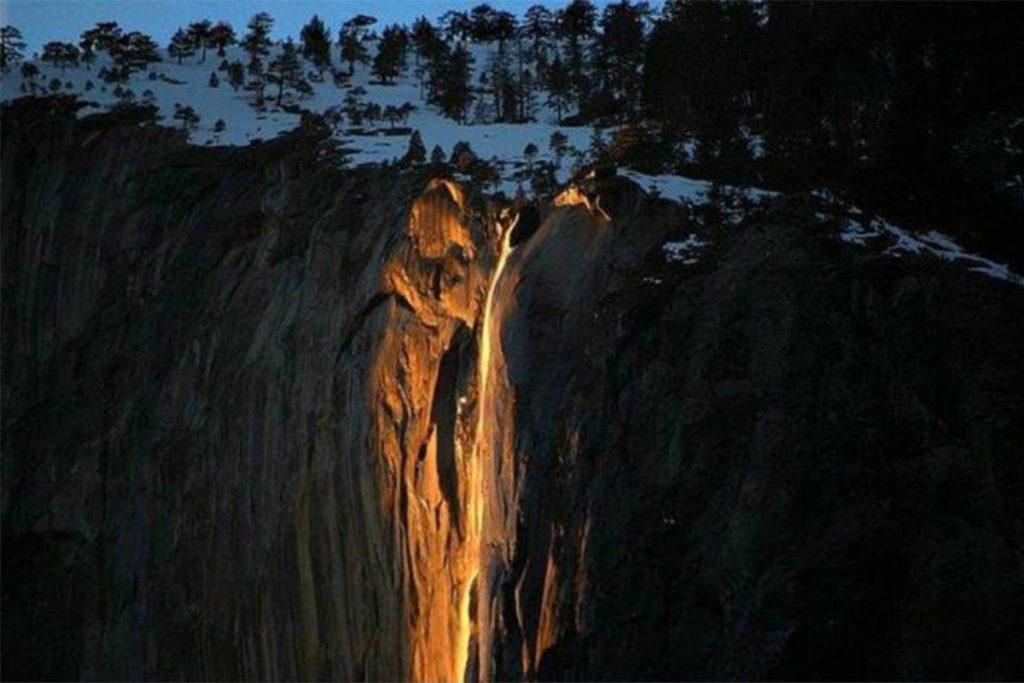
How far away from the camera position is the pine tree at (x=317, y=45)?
143ft

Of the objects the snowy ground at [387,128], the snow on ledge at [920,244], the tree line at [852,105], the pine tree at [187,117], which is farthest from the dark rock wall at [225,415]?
the snow on ledge at [920,244]

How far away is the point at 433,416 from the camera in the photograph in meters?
18.0

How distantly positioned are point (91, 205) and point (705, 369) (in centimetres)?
1954

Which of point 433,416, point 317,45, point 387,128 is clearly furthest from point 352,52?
point 433,416

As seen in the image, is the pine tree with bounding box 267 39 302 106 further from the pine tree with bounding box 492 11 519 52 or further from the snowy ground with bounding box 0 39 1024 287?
the pine tree with bounding box 492 11 519 52

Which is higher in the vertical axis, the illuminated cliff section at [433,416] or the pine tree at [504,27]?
the pine tree at [504,27]

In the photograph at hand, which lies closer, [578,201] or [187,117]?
Result: [578,201]

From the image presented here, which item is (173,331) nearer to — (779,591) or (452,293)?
(452,293)

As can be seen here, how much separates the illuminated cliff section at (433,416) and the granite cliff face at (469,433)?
0.18 feet

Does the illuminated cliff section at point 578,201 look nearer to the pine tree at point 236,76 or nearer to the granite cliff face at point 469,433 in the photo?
the granite cliff face at point 469,433

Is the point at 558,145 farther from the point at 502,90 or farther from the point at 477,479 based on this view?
the point at 502,90

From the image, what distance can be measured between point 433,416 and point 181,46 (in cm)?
3159

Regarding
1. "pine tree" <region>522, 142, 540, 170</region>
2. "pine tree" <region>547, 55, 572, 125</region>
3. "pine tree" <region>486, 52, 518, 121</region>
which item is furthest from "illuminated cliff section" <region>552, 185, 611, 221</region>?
"pine tree" <region>547, 55, 572, 125</region>

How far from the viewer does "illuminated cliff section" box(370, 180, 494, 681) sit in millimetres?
16719
